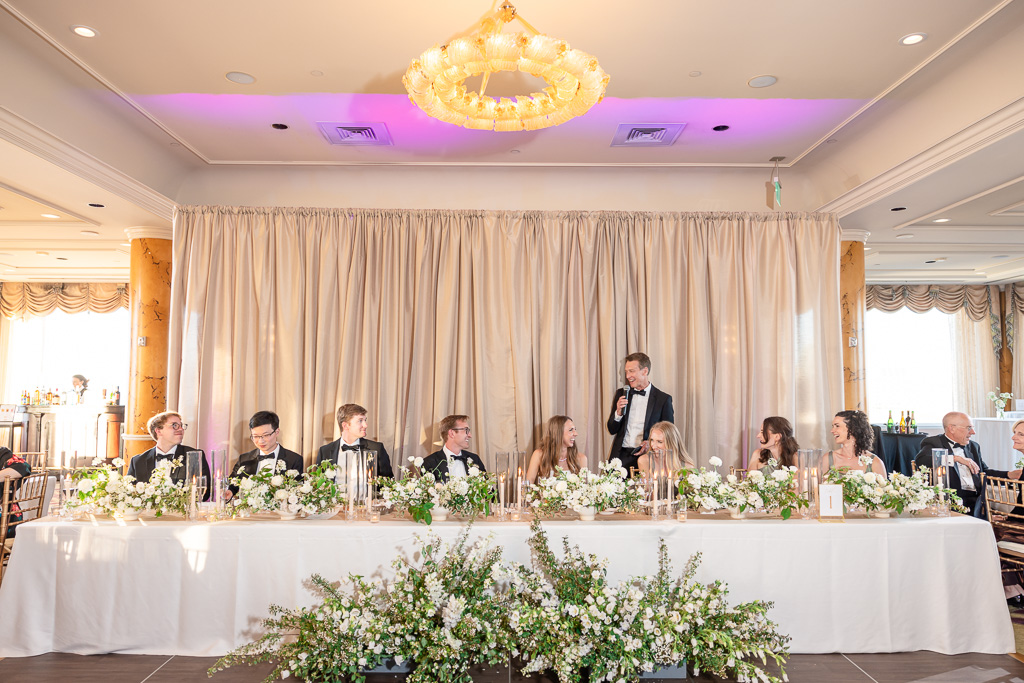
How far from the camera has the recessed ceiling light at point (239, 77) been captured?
4699 millimetres

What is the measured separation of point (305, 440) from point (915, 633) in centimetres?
475

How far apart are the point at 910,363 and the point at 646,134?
29.3 ft

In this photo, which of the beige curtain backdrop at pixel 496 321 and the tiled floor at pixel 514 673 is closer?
the tiled floor at pixel 514 673

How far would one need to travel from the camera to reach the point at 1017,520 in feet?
15.8

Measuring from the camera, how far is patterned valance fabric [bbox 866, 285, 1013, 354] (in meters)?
11.9

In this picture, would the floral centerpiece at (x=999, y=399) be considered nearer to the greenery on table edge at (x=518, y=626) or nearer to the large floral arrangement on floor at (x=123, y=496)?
the greenery on table edge at (x=518, y=626)

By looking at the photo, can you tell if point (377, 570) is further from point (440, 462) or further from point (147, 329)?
point (147, 329)

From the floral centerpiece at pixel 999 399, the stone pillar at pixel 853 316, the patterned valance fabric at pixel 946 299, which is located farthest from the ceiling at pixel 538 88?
the patterned valance fabric at pixel 946 299

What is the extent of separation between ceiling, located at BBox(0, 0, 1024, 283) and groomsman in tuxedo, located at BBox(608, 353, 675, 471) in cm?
189

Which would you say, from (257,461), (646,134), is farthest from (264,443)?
(646,134)

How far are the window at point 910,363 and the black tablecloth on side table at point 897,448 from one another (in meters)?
3.83

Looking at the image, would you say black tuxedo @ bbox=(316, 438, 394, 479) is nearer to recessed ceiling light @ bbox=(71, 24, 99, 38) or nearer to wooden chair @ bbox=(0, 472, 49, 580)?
wooden chair @ bbox=(0, 472, 49, 580)

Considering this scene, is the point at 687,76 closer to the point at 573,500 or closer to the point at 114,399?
the point at 573,500

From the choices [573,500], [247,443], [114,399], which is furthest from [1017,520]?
[114,399]
